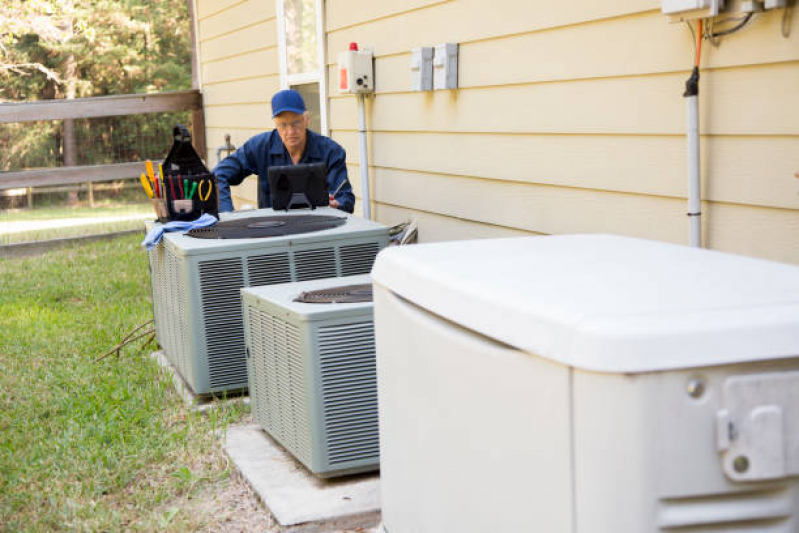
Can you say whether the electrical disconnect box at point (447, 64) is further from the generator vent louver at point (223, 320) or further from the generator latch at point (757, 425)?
the generator latch at point (757, 425)

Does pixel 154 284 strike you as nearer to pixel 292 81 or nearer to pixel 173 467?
pixel 173 467

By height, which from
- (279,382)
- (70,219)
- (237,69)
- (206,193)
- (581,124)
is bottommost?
(70,219)

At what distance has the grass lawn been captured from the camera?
1233 cm

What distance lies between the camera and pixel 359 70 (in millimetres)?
4680

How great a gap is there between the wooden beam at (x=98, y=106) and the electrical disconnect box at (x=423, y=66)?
528 centimetres

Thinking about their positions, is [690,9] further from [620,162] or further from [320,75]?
[320,75]

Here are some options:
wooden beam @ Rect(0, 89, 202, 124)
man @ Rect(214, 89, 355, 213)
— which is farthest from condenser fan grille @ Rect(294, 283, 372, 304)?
wooden beam @ Rect(0, 89, 202, 124)

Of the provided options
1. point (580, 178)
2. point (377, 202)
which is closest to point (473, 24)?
point (580, 178)

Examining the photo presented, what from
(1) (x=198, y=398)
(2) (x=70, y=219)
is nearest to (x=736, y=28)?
(1) (x=198, y=398)

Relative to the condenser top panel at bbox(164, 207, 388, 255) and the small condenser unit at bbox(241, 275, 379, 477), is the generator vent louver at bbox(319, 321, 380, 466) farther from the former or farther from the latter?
the condenser top panel at bbox(164, 207, 388, 255)

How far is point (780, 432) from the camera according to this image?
1105mm

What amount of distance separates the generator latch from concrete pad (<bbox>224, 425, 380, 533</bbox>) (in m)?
1.54

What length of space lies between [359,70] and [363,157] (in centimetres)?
45

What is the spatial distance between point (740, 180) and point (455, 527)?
1.36 m
